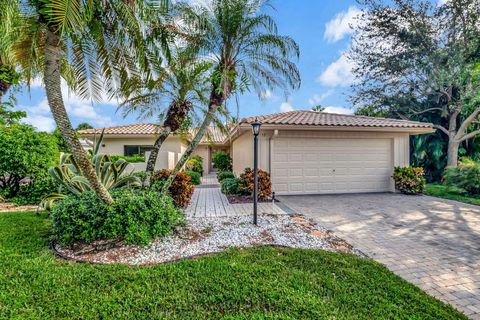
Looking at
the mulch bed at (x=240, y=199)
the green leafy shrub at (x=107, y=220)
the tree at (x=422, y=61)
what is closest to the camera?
the green leafy shrub at (x=107, y=220)

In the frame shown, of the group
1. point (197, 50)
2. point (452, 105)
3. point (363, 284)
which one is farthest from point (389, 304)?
point (452, 105)

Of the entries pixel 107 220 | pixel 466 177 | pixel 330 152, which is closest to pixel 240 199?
pixel 330 152

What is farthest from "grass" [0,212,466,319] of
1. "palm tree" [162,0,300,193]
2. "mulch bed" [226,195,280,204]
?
"mulch bed" [226,195,280,204]

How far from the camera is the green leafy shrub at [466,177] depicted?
1145cm

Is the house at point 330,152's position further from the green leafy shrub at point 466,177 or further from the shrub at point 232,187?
the green leafy shrub at point 466,177

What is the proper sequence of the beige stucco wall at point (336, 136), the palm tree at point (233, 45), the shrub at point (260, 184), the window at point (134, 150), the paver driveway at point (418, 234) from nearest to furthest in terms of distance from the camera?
1. the paver driveway at point (418, 234)
2. the palm tree at point (233, 45)
3. the shrub at point (260, 184)
4. the beige stucco wall at point (336, 136)
5. the window at point (134, 150)

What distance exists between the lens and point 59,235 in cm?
490

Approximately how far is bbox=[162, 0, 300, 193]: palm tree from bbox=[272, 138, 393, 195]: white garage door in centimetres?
442

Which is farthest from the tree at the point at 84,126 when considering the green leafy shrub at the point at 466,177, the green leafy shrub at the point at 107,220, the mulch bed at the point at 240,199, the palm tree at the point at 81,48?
the green leafy shrub at the point at 466,177

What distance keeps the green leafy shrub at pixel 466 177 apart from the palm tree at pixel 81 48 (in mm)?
14832

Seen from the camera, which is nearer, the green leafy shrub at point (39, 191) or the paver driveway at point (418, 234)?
the paver driveway at point (418, 234)

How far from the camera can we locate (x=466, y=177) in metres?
11.7

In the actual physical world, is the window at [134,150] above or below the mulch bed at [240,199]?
above

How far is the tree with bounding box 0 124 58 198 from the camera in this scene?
28.2ft
